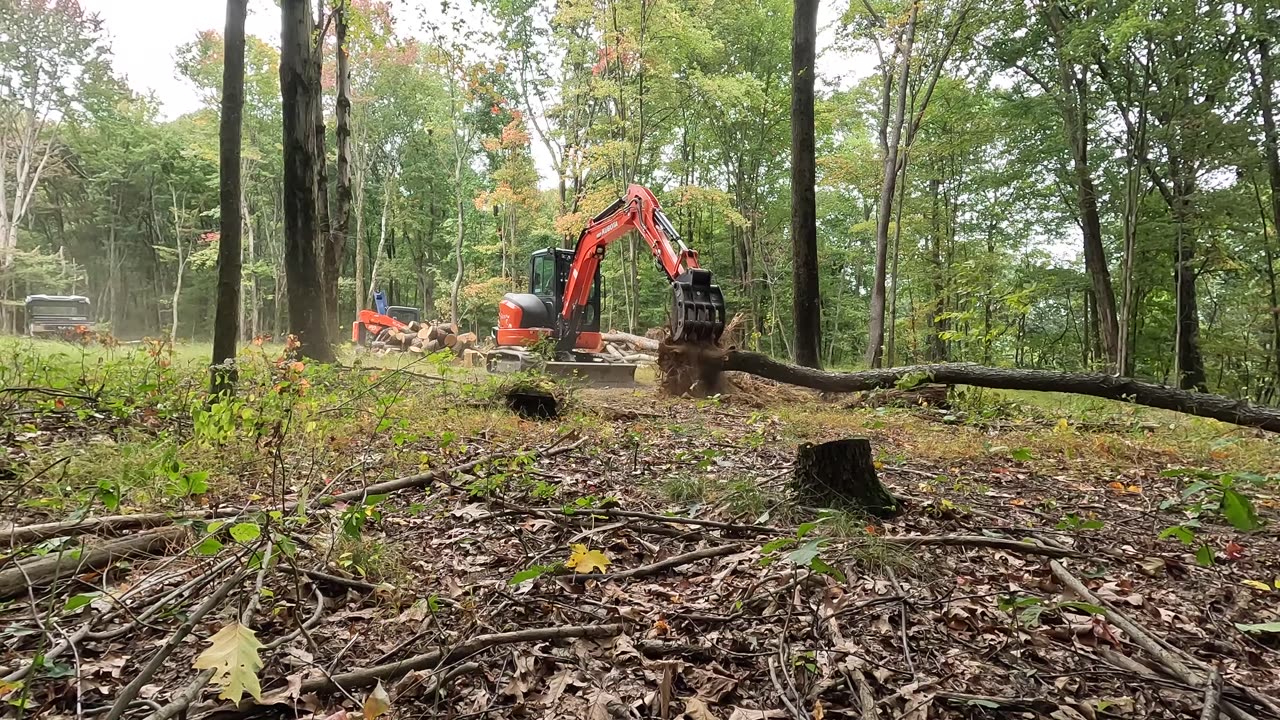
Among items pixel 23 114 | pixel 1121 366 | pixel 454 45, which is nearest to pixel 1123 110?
pixel 1121 366

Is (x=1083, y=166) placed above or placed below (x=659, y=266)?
above

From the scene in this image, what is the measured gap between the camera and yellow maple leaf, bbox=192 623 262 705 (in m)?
1.27

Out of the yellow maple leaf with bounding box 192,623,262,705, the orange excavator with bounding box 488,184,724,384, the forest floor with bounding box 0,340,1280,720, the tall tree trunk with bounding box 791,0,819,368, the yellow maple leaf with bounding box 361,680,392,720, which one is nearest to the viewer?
the yellow maple leaf with bounding box 192,623,262,705

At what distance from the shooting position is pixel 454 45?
10.4 meters

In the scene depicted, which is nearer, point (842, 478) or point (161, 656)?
point (161, 656)

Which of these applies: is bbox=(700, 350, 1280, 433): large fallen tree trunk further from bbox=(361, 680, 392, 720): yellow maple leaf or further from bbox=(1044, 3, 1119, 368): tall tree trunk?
bbox=(361, 680, 392, 720): yellow maple leaf

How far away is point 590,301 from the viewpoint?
11.5 metres

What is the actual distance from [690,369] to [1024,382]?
3974 mm

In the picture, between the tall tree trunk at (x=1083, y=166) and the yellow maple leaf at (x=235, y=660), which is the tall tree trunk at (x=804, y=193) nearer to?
the tall tree trunk at (x=1083, y=166)

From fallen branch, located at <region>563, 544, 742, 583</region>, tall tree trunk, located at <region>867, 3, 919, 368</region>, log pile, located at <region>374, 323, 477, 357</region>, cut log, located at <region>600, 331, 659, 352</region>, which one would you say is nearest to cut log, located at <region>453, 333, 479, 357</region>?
log pile, located at <region>374, 323, 477, 357</region>

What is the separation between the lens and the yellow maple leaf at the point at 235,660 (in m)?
1.27

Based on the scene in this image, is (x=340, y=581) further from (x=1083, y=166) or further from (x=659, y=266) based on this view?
(x=1083, y=166)

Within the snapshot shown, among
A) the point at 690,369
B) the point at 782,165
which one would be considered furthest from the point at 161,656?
the point at 782,165

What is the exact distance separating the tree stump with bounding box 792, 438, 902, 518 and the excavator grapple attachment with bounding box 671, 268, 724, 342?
15.4 feet
